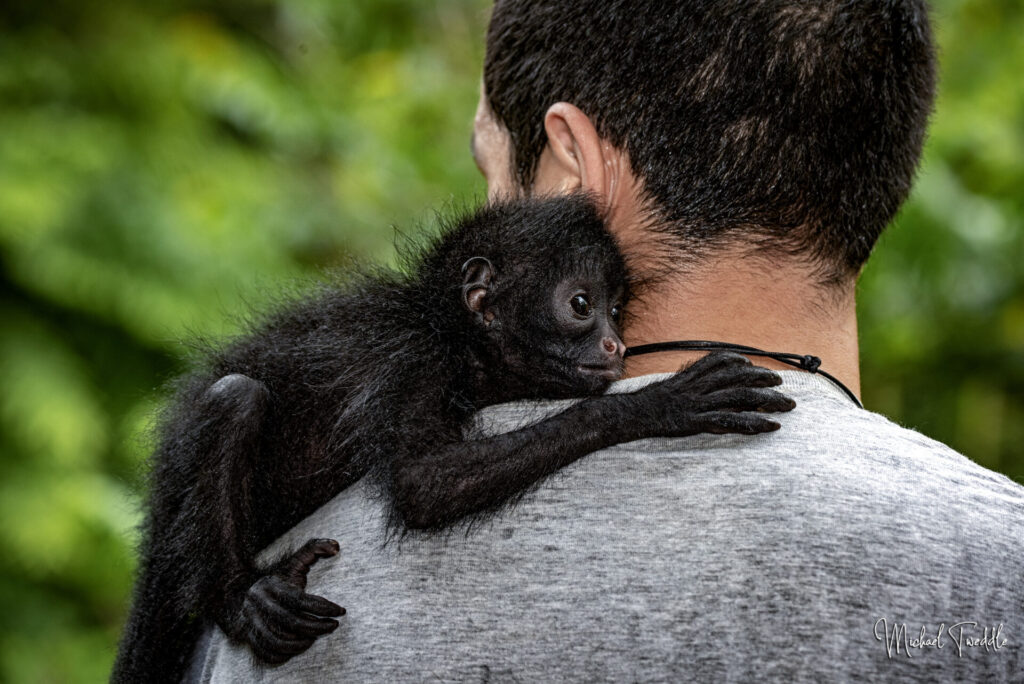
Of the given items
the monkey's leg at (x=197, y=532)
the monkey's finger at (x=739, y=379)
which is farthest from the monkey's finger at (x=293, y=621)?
the monkey's finger at (x=739, y=379)

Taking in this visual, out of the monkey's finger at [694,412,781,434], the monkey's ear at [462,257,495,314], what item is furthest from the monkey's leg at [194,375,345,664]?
the monkey's finger at [694,412,781,434]

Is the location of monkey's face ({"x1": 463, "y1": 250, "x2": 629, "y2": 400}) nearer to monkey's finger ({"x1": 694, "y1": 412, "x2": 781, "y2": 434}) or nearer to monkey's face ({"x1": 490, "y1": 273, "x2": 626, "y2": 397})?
monkey's face ({"x1": 490, "y1": 273, "x2": 626, "y2": 397})

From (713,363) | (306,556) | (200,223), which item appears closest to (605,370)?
(713,363)

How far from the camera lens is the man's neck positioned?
1.77 meters

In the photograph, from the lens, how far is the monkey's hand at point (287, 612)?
1534 millimetres

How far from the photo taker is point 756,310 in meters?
1.77

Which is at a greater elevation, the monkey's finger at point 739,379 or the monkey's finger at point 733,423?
the monkey's finger at point 739,379

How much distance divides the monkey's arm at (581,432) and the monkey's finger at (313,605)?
0.16 meters

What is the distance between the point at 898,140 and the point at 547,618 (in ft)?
3.63

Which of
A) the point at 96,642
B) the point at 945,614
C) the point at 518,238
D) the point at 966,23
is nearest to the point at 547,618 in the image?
the point at 945,614

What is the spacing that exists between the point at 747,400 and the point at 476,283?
72 centimetres

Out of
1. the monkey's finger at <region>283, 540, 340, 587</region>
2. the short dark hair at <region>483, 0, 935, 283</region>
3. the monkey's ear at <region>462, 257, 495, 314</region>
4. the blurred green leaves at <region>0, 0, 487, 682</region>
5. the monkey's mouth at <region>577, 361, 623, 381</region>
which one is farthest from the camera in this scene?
the blurred green leaves at <region>0, 0, 487, 682</region>

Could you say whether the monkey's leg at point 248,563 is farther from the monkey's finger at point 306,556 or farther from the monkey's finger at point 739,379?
the monkey's finger at point 739,379

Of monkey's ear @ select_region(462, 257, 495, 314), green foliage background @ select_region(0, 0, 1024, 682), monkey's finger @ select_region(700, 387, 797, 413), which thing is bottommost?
monkey's finger @ select_region(700, 387, 797, 413)
